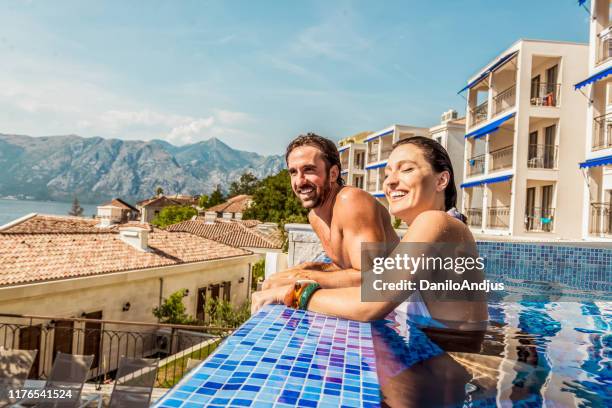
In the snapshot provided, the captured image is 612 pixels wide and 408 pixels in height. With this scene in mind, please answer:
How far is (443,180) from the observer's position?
105 inches

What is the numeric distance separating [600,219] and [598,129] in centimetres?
389

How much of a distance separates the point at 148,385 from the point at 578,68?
2352cm

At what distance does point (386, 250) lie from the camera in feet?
10.3

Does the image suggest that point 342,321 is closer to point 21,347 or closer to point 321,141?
point 321,141

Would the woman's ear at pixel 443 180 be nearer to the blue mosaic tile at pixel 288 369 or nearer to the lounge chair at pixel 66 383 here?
the blue mosaic tile at pixel 288 369

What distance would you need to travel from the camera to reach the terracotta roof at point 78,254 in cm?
1438

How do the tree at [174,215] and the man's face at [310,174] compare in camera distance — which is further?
the tree at [174,215]

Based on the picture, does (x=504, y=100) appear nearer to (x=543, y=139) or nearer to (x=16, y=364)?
(x=543, y=139)

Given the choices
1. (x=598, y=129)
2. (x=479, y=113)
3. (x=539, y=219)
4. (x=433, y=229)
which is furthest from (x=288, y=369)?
(x=479, y=113)

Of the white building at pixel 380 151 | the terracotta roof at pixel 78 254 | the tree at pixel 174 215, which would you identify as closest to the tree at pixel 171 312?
the terracotta roof at pixel 78 254

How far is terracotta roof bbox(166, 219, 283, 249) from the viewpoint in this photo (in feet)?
114

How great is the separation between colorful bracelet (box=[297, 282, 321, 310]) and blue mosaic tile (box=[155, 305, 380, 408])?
8.7 inches

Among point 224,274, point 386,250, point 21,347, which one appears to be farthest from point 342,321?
point 224,274

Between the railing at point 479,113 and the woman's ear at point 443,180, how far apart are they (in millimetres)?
27981
